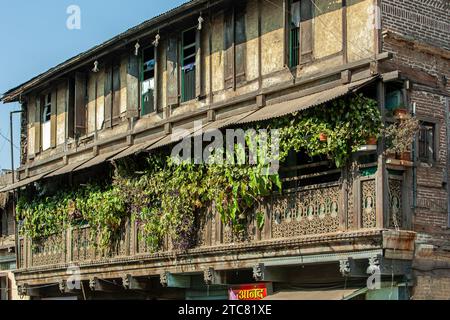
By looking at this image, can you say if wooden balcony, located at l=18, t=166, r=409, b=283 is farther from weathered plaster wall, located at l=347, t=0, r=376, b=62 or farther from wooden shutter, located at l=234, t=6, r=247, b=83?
wooden shutter, located at l=234, t=6, r=247, b=83

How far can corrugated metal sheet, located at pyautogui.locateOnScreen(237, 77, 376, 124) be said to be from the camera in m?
15.2

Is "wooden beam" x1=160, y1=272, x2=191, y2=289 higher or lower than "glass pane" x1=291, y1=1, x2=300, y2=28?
lower

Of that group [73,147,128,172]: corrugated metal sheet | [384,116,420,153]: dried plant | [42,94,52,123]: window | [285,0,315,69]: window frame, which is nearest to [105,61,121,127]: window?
[73,147,128,172]: corrugated metal sheet

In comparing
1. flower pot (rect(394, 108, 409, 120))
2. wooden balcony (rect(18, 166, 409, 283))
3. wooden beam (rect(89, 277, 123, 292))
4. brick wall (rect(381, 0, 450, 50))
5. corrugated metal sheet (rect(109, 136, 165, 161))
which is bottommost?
wooden beam (rect(89, 277, 123, 292))

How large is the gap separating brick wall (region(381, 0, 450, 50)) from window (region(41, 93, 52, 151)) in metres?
14.0

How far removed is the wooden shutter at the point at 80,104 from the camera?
988 inches

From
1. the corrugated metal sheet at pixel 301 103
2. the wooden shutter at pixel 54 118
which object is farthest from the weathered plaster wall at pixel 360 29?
the wooden shutter at pixel 54 118

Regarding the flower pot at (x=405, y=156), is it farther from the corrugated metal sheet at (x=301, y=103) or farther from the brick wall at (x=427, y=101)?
the corrugated metal sheet at (x=301, y=103)

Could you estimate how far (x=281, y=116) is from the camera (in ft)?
54.2

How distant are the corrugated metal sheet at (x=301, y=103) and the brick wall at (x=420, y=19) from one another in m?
1.34

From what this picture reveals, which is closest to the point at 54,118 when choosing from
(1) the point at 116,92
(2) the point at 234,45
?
(1) the point at 116,92

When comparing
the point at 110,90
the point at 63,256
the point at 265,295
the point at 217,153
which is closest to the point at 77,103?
the point at 110,90

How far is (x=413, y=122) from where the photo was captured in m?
15.0

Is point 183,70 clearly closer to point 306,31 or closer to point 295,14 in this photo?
point 295,14
